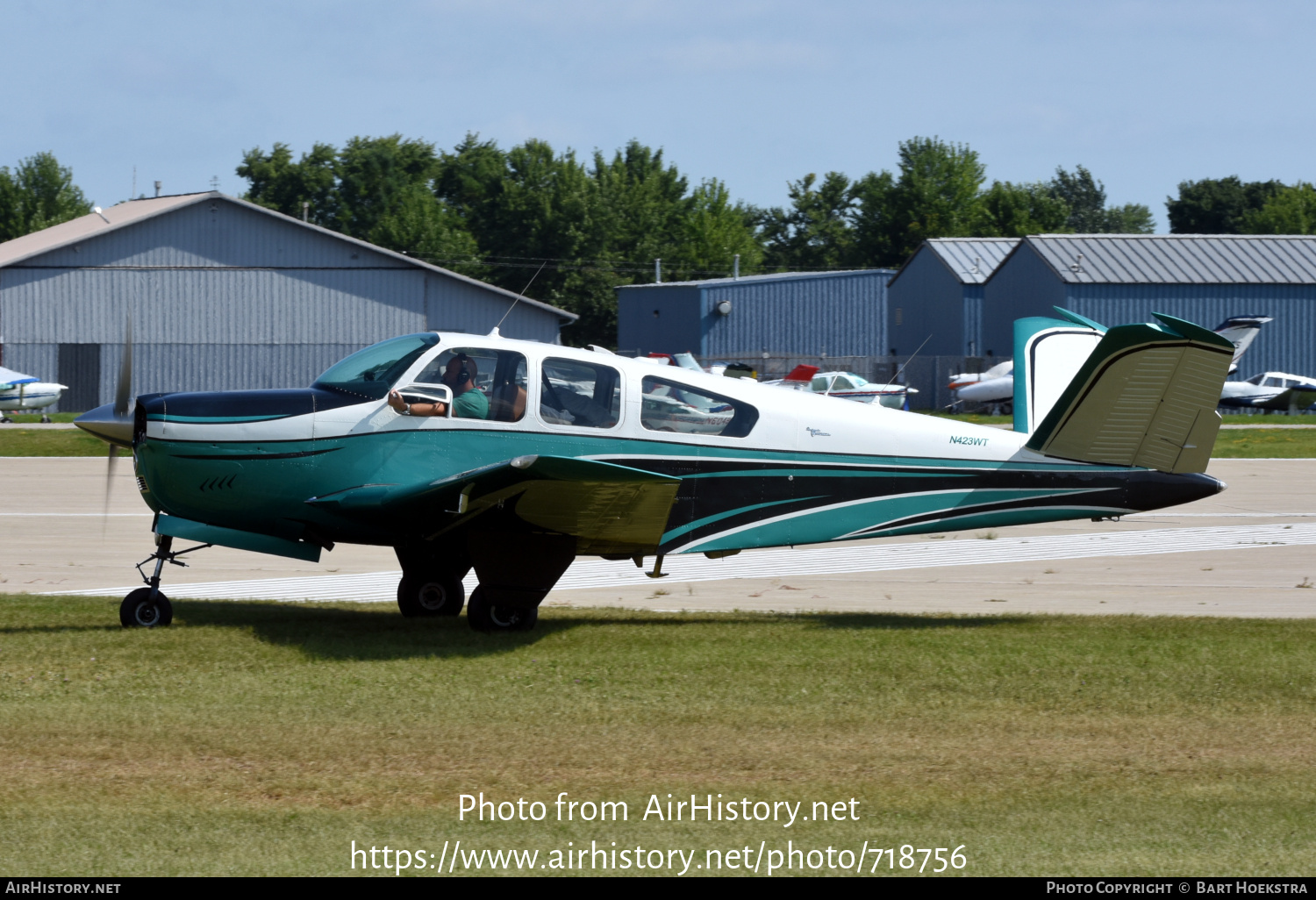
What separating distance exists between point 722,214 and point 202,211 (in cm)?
5836

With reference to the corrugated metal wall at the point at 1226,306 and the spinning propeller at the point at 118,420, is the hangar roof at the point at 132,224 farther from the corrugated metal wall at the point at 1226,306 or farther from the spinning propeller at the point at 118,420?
the spinning propeller at the point at 118,420

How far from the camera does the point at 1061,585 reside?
11945 millimetres

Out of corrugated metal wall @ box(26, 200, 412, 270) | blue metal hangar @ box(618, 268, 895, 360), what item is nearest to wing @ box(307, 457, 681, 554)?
corrugated metal wall @ box(26, 200, 412, 270)

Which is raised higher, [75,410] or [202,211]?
[202,211]

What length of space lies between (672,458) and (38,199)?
9165 cm

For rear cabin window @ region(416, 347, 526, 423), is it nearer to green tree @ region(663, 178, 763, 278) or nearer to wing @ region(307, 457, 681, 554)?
wing @ region(307, 457, 681, 554)

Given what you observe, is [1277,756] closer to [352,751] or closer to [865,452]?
[865,452]

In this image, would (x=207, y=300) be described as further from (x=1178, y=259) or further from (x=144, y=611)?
(x=144, y=611)

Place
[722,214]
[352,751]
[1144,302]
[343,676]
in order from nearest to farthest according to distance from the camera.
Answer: [352,751]
[343,676]
[1144,302]
[722,214]

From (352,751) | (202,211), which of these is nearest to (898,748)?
(352,751)

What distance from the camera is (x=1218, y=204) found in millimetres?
98938

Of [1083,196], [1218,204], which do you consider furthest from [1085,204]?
[1218,204]

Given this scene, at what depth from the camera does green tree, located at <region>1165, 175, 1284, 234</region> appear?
98.2 m

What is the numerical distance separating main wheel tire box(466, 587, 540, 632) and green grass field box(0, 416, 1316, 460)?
1805 centimetres
